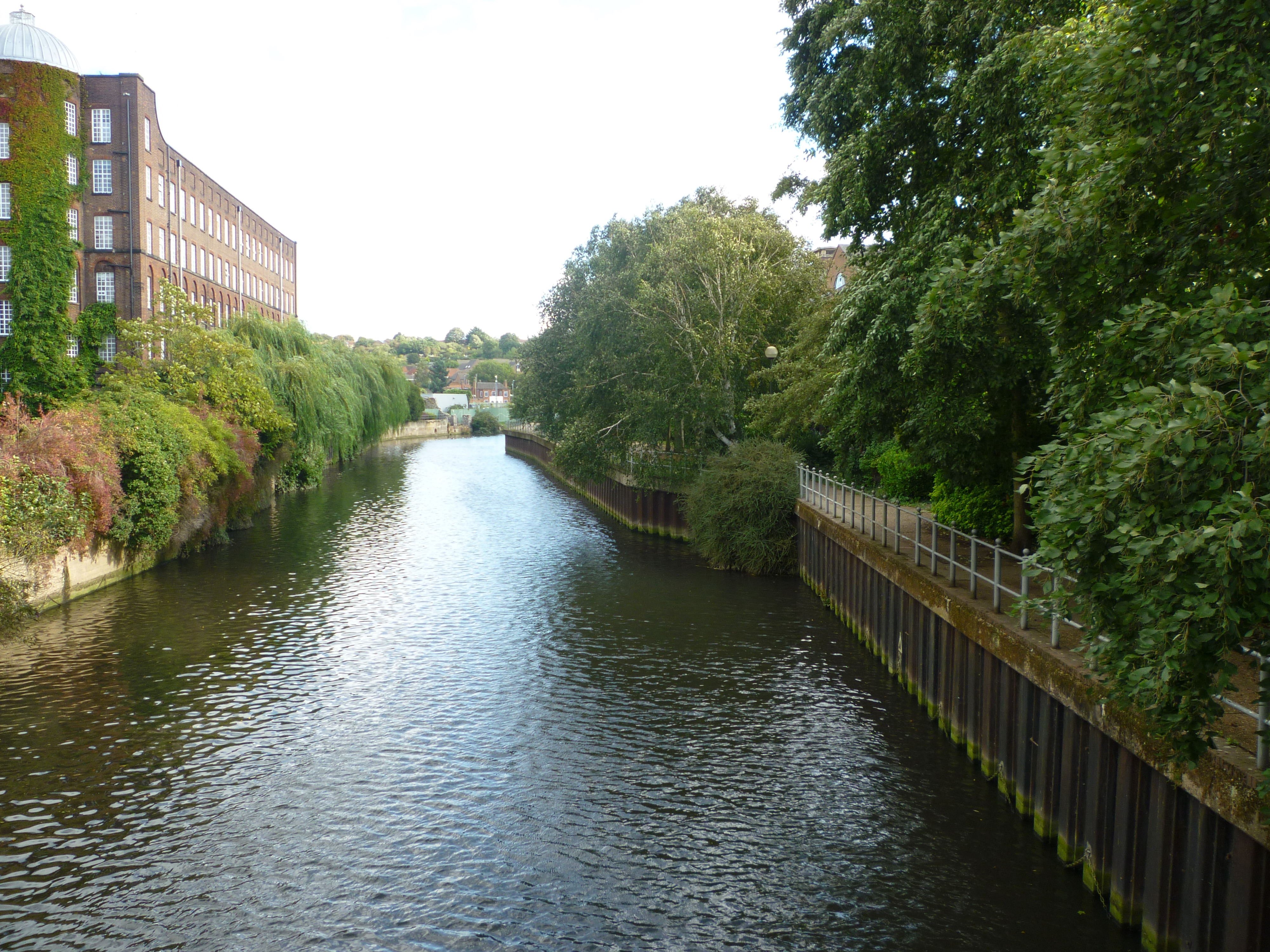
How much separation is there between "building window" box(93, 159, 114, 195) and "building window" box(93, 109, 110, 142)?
1.08m

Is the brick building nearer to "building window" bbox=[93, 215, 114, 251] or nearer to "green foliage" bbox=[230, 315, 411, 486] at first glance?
"building window" bbox=[93, 215, 114, 251]

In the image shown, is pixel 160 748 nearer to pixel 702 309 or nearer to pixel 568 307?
pixel 702 309

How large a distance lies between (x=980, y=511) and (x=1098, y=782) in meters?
12.2

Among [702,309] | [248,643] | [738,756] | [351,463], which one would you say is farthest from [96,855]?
[351,463]

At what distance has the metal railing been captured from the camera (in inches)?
299

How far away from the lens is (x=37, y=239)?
48.8m

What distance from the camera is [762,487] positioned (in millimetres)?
29828

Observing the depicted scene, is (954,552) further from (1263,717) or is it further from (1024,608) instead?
(1263,717)

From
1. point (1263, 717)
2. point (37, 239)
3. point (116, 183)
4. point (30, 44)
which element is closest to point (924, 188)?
point (1263, 717)

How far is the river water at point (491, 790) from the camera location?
32.7ft

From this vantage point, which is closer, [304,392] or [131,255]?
[304,392]

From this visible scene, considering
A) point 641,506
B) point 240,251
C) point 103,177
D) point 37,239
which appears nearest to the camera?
point 641,506

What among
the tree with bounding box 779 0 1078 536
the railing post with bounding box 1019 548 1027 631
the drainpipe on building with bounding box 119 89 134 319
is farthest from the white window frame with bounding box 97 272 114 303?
the railing post with bounding box 1019 548 1027 631

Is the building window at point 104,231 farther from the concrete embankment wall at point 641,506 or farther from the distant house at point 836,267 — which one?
the distant house at point 836,267
